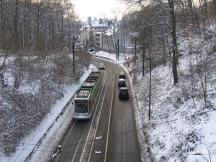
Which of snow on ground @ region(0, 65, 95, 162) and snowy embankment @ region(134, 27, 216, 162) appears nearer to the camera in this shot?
snowy embankment @ region(134, 27, 216, 162)

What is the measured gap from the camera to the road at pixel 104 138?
28.6m

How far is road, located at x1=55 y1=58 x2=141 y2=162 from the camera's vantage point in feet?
93.7

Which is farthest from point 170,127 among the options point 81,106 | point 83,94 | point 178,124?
point 83,94

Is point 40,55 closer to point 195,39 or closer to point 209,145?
point 195,39

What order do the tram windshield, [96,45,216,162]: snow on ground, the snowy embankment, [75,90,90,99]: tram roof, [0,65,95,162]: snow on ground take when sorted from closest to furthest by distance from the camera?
[96,45,216,162]: snow on ground
the snowy embankment
[0,65,95,162]: snow on ground
the tram windshield
[75,90,90,99]: tram roof

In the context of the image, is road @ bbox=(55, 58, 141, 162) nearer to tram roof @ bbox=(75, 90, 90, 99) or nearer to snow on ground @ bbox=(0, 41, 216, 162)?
snow on ground @ bbox=(0, 41, 216, 162)

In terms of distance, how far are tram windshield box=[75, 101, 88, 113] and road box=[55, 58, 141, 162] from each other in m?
1.25

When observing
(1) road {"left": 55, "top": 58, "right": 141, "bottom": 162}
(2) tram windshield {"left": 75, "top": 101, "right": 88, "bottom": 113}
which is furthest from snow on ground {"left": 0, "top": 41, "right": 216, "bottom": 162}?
(2) tram windshield {"left": 75, "top": 101, "right": 88, "bottom": 113}

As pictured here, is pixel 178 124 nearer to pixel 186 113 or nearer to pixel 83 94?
pixel 186 113

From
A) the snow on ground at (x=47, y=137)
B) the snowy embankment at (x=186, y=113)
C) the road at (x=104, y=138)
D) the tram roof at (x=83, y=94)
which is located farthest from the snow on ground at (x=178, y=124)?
the snow on ground at (x=47, y=137)

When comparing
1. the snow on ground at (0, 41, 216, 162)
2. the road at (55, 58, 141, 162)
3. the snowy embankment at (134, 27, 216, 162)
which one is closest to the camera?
the snow on ground at (0, 41, 216, 162)

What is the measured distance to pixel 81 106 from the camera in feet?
124

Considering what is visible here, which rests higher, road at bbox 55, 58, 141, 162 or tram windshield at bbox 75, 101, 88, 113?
tram windshield at bbox 75, 101, 88, 113

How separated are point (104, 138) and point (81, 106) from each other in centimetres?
611
